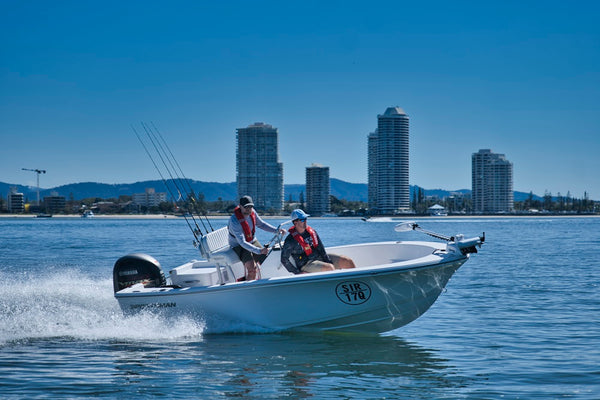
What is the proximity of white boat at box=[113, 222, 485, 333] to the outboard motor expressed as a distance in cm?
14

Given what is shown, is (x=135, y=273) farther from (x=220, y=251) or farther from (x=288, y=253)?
(x=288, y=253)

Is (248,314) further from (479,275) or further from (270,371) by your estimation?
(479,275)

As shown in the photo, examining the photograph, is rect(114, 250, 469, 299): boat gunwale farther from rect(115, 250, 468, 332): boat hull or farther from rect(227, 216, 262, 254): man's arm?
rect(227, 216, 262, 254): man's arm

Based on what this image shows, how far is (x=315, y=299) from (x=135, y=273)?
2709 millimetres

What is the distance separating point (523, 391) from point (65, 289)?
9.59 metres

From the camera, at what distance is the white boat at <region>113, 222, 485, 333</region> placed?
28.9 ft

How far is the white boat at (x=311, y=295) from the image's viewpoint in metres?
8.81

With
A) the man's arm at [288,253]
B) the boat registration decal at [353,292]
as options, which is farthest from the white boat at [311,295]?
the man's arm at [288,253]

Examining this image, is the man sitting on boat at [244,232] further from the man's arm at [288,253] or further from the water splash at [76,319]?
the water splash at [76,319]

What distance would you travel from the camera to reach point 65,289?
44.3 ft

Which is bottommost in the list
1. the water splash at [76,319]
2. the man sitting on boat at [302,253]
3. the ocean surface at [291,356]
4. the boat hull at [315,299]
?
the ocean surface at [291,356]

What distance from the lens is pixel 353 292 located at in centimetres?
893

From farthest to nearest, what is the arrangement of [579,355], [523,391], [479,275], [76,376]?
[479,275] → [579,355] → [76,376] → [523,391]

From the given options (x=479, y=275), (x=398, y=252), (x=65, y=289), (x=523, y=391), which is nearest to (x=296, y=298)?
(x=398, y=252)
